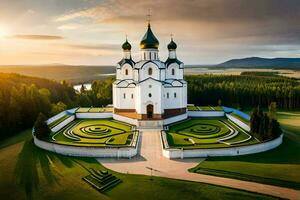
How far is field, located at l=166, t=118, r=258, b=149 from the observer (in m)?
25.4

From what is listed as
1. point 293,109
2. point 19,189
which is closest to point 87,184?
point 19,189

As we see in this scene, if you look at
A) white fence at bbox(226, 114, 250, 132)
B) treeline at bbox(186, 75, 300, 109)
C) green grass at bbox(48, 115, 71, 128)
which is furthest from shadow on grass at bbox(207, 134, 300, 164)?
treeline at bbox(186, 75, 300, 109)

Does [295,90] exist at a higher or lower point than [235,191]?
higher

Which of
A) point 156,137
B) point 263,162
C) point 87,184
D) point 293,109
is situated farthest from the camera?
point 293,109

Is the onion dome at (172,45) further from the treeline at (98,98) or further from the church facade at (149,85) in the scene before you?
the treeline at (98,98)

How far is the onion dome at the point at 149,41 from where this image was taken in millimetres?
34281

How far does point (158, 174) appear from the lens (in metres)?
19.8

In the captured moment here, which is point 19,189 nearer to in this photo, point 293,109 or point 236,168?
point 236,168

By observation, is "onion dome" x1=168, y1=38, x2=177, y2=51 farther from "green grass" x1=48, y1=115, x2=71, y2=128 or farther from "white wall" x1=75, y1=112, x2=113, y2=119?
"green grass" x1=48, y1=115, x2=71, y2=128

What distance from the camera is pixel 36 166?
821 inches

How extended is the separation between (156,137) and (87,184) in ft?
36.4

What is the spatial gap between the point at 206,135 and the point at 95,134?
9472 mm

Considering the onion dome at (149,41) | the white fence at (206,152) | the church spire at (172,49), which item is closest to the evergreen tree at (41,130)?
the white fence at (206,152)

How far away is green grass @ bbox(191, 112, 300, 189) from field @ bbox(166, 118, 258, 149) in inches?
79.3
